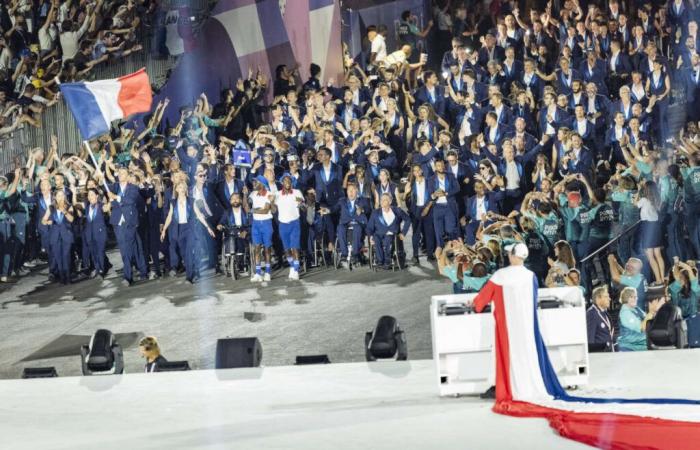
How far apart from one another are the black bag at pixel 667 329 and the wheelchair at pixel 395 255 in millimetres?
4150

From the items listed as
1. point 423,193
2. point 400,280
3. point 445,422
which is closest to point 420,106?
point 423,193

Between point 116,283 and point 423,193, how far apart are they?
3.54 metres

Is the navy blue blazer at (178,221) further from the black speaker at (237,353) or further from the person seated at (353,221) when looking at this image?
the black speaker at (237,353)

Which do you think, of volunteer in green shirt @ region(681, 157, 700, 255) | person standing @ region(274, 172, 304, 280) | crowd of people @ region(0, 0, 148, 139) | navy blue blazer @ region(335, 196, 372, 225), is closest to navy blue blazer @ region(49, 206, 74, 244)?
crowd of people @ region(0, 0, 148, 139)

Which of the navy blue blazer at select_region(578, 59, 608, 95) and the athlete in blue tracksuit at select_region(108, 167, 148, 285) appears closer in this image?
the navy blue blazer at select_region(578, 59, 608, 95)

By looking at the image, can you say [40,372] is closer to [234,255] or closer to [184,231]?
[234,255]

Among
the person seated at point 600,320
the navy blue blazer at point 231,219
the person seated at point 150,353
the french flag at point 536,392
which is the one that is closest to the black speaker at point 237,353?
the person seated at point 150,353

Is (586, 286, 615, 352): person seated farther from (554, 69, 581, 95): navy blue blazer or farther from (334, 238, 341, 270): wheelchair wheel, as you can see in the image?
(334, 238, 341, 270): wheelchair wheel

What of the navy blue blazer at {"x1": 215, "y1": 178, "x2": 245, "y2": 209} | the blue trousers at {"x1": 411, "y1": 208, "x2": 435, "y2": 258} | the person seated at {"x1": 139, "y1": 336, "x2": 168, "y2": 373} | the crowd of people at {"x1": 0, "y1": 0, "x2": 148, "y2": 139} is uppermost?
the crowd of people at {"x1": 0, "y1": 0, "x2": 148, "y2": 139}

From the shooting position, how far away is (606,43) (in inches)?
524

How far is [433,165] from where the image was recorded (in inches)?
517

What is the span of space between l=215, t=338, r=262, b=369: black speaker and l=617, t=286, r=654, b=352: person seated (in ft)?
11.7

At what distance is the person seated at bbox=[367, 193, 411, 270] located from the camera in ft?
42.7

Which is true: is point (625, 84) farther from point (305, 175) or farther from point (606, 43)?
point (305, 175)
